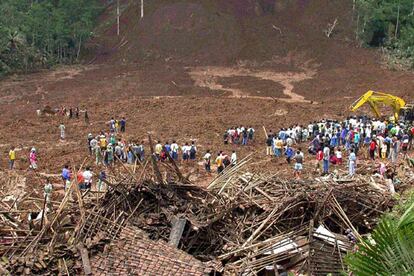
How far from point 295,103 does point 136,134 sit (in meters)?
11.1

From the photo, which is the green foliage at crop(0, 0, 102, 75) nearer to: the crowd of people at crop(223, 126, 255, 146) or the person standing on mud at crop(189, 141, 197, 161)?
the crowd of people at crop(223, 126, 255, 146)

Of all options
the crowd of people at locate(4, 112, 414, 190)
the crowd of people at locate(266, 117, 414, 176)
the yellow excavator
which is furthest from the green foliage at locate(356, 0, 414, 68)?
the crowd of people at locate(266, 117, 414, 176)

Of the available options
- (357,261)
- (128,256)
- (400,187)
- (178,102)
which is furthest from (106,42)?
(357,261)

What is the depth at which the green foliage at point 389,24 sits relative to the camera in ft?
148

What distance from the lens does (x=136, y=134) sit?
2641cm

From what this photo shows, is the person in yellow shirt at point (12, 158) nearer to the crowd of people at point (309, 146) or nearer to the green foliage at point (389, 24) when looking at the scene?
the crowd of people at point (309, 146)

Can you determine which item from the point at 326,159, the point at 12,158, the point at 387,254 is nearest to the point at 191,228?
the point at 387,254

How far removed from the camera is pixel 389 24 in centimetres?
4691

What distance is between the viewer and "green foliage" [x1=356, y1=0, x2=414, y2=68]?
45.1 meters

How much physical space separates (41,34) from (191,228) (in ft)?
130

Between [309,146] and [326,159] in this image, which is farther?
[309,146]

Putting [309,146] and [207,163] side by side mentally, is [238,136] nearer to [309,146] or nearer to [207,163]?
[309,146]

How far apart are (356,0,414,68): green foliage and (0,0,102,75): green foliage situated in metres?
22.5

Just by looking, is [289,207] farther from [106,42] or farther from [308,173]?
[106,42]
